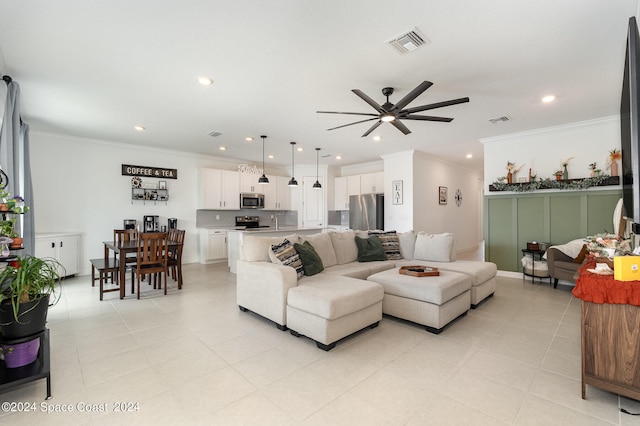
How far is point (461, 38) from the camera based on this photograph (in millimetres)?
2457

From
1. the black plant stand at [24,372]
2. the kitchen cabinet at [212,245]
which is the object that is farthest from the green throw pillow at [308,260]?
the kitchen cabinet at [212,245]

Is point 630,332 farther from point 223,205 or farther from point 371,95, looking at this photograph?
point 223,205

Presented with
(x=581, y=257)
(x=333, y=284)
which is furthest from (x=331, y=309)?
(x=581, y=257)

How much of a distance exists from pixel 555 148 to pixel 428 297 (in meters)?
4.22

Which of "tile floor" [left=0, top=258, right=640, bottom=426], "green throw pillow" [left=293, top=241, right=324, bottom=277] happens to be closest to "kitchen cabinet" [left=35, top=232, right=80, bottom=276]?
"tile floor" [left=0, top=258, right=640, bottom=426]

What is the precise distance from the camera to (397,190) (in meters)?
7.12

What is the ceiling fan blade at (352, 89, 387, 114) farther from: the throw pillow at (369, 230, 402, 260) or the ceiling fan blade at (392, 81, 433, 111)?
the throw pillow at (369, 230, 402, 260)

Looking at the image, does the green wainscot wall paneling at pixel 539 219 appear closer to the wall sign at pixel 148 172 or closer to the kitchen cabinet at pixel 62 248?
the wall sign at pixel 148 172

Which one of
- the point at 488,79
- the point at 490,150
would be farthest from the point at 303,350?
the point at 490,150

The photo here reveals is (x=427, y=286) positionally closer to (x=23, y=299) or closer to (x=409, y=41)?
(x=409, y=41)

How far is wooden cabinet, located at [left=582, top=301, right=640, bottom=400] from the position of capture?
176 cm

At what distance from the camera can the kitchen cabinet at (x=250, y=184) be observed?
780 cm

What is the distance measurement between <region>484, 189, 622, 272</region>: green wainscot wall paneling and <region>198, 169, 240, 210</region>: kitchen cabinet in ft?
19.5

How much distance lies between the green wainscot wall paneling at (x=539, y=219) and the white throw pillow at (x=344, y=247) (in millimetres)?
3152
